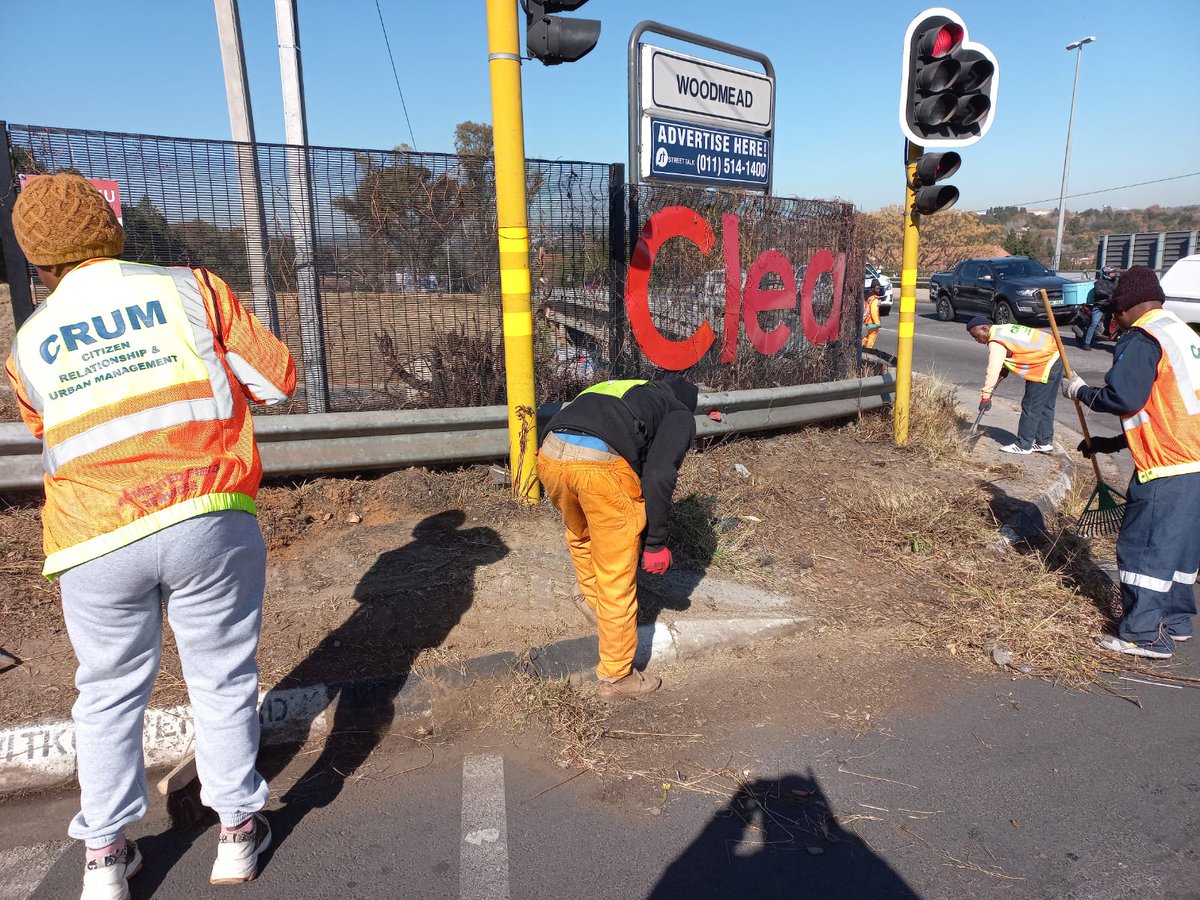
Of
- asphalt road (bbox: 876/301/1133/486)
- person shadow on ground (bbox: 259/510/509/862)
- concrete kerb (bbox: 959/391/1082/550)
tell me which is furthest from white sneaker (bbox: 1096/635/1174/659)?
asphalt road (bbox: 876/301/1133/486)

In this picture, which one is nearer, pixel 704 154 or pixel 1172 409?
pixel 1172 409

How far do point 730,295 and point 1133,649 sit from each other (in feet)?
13.9

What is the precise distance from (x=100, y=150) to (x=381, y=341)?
1.95m

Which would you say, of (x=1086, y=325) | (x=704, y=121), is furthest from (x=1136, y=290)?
(x=1086, y=325)

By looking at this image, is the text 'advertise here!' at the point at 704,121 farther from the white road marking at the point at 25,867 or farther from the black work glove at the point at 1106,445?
the white road marking at the point at 25,867

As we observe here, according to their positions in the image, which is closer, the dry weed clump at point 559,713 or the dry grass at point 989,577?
the dry weed clump at point 559,713

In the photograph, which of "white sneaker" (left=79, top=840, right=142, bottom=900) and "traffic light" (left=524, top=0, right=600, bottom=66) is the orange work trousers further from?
"traffic light" (left=524, top=0, right=600, bottom=66)

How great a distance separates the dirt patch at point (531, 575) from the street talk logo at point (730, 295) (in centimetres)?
114

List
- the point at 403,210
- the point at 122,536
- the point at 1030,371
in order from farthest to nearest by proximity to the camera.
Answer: the point at 1030,371, the point at 403,210, the point at 122,536

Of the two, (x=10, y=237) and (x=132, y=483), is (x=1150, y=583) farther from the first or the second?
(x=10, y=237)

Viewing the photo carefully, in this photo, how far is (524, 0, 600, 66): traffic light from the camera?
462cm

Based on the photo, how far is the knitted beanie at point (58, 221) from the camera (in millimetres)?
2260

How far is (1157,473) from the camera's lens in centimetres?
405

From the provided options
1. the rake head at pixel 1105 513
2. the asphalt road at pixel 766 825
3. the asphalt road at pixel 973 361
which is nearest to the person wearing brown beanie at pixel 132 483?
the asphalt road at pixel 766 825
